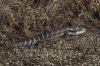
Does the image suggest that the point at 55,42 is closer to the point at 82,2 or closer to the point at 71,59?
the point at 71,59

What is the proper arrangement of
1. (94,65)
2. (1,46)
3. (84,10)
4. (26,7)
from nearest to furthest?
(94,65)
(1,46)
(26,7)
(84,10)

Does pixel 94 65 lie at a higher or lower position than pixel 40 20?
lower

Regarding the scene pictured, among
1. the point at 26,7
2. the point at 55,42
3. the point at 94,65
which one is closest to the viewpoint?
the point at 94,65

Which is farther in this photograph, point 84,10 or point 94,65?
point 84,10

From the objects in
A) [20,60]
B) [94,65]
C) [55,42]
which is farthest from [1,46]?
[94,65]

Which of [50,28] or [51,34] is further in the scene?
[50,28]

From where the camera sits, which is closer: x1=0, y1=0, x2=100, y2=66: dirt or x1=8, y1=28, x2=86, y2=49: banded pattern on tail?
x1=0, y1=0, x2=100, y2=66: dirt

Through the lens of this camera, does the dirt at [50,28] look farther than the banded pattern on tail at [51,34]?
No

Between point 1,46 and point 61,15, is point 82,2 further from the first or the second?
point 1,46
